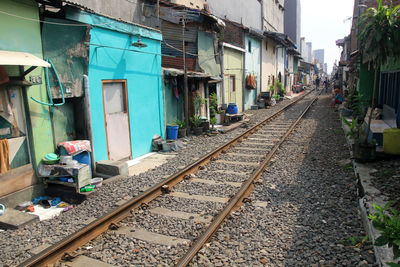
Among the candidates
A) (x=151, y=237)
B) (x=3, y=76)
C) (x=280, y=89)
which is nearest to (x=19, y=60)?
(x=3, y=76)

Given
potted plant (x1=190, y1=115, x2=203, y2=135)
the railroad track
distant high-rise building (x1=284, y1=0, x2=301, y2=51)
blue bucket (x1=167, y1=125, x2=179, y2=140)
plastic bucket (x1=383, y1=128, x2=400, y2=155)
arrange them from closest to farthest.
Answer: the railroad track
plastic bucket (x1=383, y1=128, x2=400, y2=155)
blue bucket (x1=167, y1=125, x2=179, y2=140)
potted plant (x1=190, y1=115, x2=203, y2=135)
distant high-rise building (x1=284, y1=0, x2=301, y2=51)

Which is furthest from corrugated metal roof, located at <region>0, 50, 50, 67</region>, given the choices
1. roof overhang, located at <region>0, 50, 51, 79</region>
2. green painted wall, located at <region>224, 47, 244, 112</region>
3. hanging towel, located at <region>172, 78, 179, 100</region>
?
green painted wall, located at <region>224, 47, 244, 112</region>

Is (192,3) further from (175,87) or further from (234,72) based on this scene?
(175,87)

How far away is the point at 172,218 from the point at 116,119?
4.39 meters

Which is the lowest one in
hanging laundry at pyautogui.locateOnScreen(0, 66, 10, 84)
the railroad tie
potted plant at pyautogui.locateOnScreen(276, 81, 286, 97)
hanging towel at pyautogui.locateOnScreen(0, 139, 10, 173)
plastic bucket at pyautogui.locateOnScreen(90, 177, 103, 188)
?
the railroad tie

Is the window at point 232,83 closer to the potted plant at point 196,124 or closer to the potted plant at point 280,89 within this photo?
the potted plant at point 196,124

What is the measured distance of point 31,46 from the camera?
20.1 ft

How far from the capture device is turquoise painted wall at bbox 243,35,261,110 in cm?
2256

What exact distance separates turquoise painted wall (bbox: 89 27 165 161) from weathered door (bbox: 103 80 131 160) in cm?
18

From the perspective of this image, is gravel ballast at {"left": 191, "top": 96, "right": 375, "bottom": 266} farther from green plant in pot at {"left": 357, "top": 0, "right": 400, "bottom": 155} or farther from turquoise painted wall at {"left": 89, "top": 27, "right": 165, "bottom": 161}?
turquoise painted wall at {"left": 89, "top": 27, "right": 165, "bottom": 161}

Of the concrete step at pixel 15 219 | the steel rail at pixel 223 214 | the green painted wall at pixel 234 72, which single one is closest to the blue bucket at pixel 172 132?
the steel rail at pixel 223 214

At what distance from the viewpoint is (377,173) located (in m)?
6.65

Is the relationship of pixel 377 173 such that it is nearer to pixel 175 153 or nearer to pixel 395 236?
pixel 395 236

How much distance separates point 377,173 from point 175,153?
19.2ft
